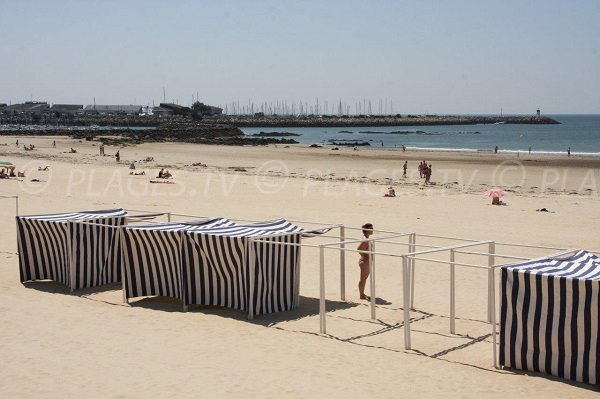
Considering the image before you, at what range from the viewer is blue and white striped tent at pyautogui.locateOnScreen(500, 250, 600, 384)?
8578 millimetres

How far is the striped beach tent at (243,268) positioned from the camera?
38.0ft

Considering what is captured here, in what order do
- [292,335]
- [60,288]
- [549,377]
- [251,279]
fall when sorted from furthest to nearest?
1. [60,288]
2. [251,279]
3. [292,335]
4. [549,377]

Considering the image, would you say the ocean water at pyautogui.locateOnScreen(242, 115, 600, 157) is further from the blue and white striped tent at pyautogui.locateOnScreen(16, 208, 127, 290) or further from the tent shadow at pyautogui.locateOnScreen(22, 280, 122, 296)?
the tent shadow at pyautogui.locateOnScreen(22, 280, 122, 296)

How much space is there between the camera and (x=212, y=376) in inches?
352

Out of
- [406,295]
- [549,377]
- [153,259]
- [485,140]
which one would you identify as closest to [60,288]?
[153,259]

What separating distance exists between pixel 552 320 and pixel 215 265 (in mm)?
5317

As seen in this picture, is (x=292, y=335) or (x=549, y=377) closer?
(x=549, y=377)

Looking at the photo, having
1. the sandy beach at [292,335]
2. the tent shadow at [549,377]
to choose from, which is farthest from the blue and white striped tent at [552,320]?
the sandy beach at [292,335]

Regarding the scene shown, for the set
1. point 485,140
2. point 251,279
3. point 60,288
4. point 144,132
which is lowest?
point 485,140

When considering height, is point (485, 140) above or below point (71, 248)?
below

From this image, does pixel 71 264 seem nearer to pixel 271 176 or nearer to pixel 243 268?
pixel 243 268

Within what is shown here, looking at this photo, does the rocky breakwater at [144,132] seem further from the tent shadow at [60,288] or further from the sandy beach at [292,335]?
the tent shadow at [60,288]

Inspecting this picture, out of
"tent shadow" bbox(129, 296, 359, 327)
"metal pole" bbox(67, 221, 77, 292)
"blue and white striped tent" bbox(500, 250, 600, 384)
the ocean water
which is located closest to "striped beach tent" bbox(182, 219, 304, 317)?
"tent shadow" bbox(129, 296, 359, 327)

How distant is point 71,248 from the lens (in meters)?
13.5
